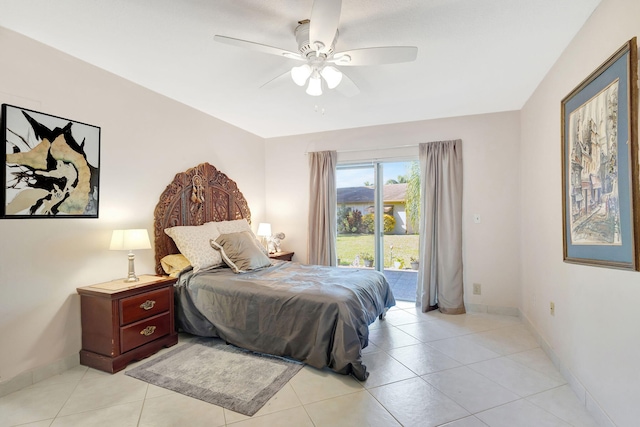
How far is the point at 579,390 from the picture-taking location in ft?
6.47

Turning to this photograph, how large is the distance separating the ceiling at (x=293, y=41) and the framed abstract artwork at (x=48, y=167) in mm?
601

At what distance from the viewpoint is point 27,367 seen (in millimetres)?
2148

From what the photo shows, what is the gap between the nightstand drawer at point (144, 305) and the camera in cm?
236

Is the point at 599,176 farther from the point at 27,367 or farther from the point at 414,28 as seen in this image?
the point at 27,367

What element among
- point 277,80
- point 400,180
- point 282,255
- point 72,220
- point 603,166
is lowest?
point 282,255

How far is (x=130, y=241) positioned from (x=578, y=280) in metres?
3.41

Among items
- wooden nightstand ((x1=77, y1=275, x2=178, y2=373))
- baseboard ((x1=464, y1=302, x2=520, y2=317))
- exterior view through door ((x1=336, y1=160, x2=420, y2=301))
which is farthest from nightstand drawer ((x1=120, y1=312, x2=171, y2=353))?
baseboard ((x1=464, y1=302, x2=520, y2=317))

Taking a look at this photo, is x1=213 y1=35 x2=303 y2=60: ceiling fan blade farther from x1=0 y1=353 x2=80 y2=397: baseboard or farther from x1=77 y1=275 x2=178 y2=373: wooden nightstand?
x1=0 y1=353 x2=80 y2=397: baseboard

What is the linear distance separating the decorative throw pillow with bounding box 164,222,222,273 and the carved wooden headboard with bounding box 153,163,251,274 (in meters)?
0.13

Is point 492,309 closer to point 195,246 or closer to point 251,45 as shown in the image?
point 195,246

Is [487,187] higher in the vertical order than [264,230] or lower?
higher

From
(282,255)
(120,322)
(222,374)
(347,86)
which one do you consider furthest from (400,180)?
(120,322)

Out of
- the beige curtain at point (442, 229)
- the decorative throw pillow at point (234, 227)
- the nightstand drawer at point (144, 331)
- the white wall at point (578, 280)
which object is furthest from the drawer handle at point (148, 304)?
the white wall at point (578, 280)

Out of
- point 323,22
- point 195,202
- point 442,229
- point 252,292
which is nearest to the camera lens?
point 323,22
